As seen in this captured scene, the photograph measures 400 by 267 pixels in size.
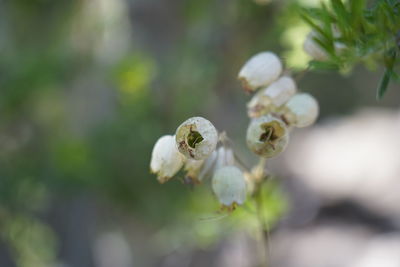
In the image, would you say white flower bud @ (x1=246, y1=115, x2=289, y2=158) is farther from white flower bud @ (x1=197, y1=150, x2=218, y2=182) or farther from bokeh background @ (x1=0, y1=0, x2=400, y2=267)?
bokeh background @ (x1=0, y1=0, x2=400, y2=267)

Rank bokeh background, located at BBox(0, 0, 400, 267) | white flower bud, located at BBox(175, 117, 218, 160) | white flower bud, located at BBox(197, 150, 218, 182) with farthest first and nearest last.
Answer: bokeh background, located at BBox(0, 0, 400, 267) < white flower bud, located at BBox(197, 150, 218, 182) < white flower bud, located at BBox(175, 117, 218, 160)

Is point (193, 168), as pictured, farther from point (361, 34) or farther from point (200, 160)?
point (361, 34)

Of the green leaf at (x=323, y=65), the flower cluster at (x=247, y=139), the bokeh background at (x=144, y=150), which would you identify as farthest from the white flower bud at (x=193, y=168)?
the bokeh background at (x=144, y=150)

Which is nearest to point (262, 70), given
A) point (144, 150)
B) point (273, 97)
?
point (273, 97)

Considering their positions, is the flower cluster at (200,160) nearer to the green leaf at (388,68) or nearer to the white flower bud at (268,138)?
the white flower bud at (268,138)

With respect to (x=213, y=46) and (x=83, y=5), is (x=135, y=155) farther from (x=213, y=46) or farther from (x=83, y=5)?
(x=83, y=5)

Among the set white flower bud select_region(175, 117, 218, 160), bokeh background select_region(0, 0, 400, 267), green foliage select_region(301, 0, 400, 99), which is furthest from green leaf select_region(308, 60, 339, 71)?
bokeh background select_region(0, 0, 400, 267)

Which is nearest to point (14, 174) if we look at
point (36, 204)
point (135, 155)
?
point (36, 204)

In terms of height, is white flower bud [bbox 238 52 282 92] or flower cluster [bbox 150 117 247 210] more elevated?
white flower bud [bbox 238 52 282 92]
